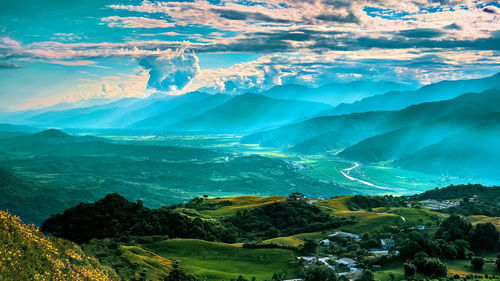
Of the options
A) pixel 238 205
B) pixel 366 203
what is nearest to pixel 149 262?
pixel 238 205

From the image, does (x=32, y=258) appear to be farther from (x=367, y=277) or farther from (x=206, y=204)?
(x=206, y=204)

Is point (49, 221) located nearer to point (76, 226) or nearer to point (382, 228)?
point (76, 226)

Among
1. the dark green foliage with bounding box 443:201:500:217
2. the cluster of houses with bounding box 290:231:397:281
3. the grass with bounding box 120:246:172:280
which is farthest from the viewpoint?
the dark green foliage with bounding box 443:201:500:217

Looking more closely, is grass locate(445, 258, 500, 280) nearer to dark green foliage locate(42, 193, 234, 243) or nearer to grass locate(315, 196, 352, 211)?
dark green foliage locate(42, 193, 234, 243)

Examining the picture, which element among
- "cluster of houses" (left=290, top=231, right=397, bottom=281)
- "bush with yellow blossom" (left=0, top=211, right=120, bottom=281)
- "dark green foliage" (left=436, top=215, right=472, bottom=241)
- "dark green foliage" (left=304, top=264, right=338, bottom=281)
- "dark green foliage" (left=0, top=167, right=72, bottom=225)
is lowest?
"dark green foliage" (left=0, top=167, right=72, bottom=225)

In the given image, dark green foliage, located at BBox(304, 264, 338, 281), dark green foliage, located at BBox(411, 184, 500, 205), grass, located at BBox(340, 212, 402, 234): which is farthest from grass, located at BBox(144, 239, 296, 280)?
dark green foliage, located at BBox(411, 184, 500, 205)

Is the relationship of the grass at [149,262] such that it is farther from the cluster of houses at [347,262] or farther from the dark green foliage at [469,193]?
the dark green foliage at [469,193]
